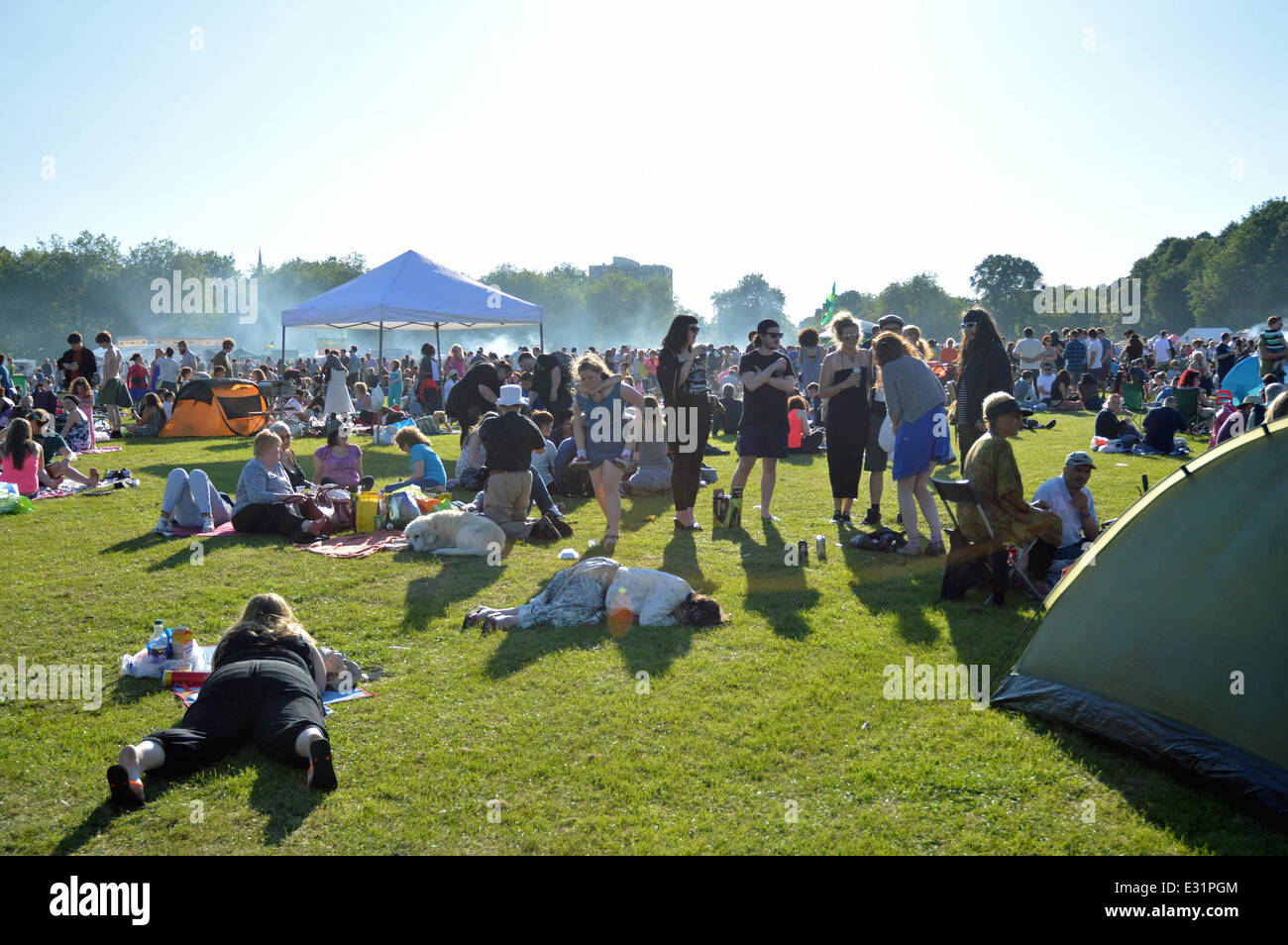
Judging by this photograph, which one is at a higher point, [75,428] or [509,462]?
[75,428]

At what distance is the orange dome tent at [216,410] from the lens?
1847cm

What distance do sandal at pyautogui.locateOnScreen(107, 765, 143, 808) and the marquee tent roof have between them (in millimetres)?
15195

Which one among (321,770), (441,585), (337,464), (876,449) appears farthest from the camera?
(337,464)

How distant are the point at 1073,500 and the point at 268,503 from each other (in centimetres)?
795

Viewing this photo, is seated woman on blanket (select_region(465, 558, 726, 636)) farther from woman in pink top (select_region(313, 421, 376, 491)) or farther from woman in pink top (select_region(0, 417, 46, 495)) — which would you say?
woman in pink top (select_region(0, 417, 46, 495))

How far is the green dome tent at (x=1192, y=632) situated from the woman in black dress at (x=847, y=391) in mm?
4219

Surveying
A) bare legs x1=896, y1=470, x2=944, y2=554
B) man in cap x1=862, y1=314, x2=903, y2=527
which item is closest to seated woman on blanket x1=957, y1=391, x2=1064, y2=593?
bare legs x1=896, y1=470, x2=944, y2=554

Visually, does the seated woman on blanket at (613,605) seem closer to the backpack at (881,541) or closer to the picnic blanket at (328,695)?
the picnic blanket at (328,695)

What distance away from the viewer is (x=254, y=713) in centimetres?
421

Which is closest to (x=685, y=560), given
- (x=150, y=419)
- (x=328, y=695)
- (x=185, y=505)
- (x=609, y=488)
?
(x=609, y=488)

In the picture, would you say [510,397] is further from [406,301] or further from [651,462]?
[406,301]

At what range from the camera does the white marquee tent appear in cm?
1802
